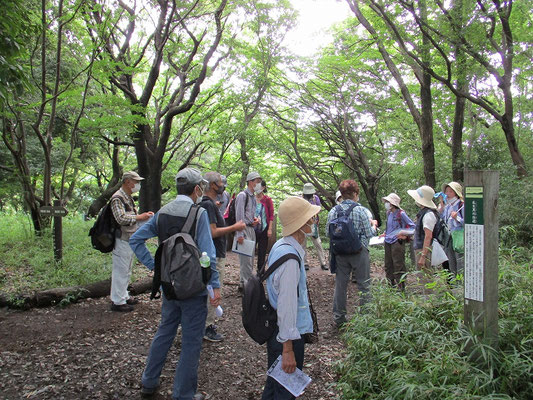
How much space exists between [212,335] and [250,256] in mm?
1391

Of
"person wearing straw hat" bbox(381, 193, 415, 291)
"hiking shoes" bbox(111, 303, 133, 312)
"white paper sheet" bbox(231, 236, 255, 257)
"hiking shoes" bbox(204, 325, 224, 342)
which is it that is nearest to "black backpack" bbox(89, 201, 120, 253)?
"hiking shoes" bbox(111, 303, 133, 312)

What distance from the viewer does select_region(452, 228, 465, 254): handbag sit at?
205 inches

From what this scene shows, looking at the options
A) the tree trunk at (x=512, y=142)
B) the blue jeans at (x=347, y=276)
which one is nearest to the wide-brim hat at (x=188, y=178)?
the blue jeans at (x=347, y=276)

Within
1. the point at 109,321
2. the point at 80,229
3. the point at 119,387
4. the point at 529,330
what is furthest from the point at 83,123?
the point at 529,330

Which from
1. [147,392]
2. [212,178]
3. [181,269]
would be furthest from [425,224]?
[147,392]

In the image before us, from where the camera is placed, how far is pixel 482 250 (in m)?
2.54

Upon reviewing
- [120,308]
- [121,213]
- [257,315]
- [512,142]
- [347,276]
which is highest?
[512,142]

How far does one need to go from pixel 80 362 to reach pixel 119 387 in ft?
2.51

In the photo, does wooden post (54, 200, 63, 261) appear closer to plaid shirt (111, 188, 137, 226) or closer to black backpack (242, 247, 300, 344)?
plaid shirt (111, 188, 137, 226)

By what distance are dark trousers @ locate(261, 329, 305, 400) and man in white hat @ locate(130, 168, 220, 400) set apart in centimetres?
72

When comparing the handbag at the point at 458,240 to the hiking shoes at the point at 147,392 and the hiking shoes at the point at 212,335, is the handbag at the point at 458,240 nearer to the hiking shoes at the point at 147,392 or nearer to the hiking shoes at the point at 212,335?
the hiking shoes at the point at 212,335

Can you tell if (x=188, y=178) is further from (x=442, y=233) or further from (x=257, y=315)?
(x=442, y=233)

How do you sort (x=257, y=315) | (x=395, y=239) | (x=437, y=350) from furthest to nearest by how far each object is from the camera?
(x=395, y=239) < (x=437, y=350) < (x=257, y=315)

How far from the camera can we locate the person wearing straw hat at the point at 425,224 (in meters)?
5.21
